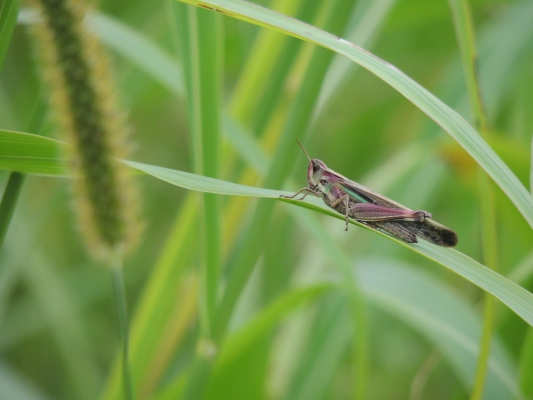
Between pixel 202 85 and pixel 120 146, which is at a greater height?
pixel 202 85

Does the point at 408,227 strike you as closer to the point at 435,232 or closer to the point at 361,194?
the point at 435,232

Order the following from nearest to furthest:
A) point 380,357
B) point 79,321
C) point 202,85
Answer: point 202,85 < point 79,321 < point 380,357

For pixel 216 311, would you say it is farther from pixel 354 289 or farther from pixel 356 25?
pixel 356 25

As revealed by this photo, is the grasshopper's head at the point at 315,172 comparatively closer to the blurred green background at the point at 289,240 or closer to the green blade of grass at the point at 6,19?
the blurred green background at the point at 289,240

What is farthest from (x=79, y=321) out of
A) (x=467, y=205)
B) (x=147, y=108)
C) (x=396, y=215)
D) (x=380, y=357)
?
(x=467, y=205)

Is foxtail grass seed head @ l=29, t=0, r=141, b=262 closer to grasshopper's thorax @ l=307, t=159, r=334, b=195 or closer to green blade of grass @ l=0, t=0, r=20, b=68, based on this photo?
green blade of grass @ l=0, t=0, r=20, b=68

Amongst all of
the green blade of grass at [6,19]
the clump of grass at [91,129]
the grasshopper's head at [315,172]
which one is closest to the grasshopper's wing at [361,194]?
the grasshopper's head at [315,172]

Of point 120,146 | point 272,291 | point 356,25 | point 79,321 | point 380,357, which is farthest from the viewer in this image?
point 380,357

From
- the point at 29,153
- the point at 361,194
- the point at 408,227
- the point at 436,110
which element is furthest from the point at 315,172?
the point at 29,153
